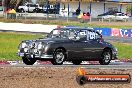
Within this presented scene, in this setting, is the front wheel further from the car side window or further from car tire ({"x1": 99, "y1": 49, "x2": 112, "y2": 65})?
car tire ({"x1": 99, "y1": 49, "x2": 112, "y2": 65})

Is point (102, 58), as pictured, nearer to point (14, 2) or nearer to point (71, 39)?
point (71, 39)

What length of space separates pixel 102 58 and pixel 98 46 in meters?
0.56

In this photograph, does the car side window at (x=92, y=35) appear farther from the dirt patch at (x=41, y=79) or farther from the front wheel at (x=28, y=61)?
the dirt patch at (x=41, y=79)

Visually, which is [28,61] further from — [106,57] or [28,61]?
[106,57]

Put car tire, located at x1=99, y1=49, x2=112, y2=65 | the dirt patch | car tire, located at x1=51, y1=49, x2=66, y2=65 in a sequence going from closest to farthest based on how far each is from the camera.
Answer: the dirt patch, car tire, located at x1=51, y1=49, x2=66, y2=65, car tire, located at x1=99, y1=49, x2=112, y2=65

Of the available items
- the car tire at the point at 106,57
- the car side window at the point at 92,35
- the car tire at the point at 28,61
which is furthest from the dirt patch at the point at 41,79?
the car tire at the point at 106,57

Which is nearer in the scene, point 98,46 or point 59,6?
point 98,46

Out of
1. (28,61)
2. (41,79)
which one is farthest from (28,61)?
(41,79)

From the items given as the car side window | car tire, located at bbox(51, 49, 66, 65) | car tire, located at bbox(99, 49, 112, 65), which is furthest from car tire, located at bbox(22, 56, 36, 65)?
car tire, located at bbox(99, 49, 112, 65)

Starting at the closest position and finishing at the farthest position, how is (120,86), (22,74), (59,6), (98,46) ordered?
(120,86) → (22,74) → (98,46) → (59,6)

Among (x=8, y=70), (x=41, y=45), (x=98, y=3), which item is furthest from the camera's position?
(x=98, y=3)

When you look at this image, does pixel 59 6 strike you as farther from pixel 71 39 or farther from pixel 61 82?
pixel 61 82

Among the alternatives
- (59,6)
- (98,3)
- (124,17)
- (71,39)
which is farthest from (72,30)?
(59,6)

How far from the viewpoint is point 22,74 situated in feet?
54.3
